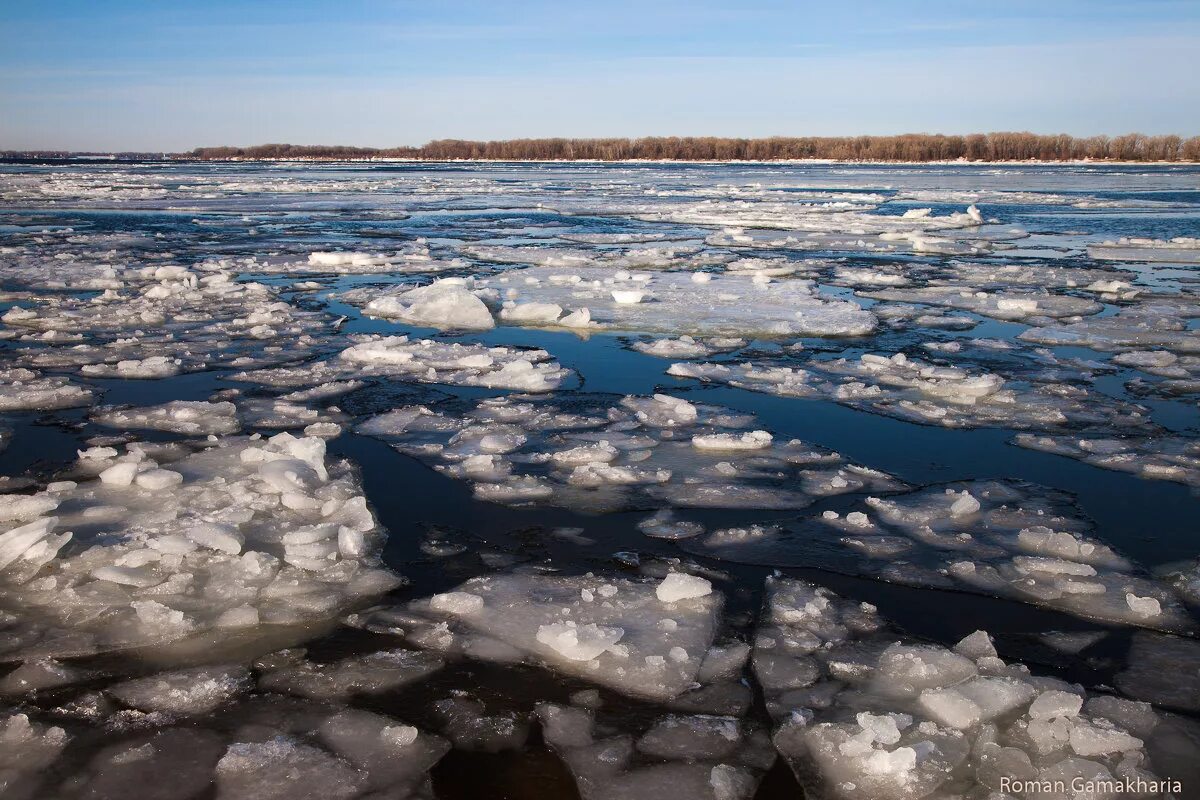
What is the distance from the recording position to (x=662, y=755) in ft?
6.72

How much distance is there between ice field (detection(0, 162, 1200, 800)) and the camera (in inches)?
80.7

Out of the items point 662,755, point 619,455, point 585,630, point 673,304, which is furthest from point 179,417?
point 673,304

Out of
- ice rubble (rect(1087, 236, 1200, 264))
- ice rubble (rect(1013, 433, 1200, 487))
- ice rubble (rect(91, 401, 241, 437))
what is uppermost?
ice rubble (rect(1087, 236, 1200, 264))

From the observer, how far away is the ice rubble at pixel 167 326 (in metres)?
5.94

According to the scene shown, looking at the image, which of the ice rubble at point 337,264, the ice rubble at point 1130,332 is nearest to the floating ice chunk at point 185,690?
the ice rubble at point 1130,332

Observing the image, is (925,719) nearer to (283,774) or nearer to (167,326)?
(283,774)

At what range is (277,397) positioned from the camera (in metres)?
5.09

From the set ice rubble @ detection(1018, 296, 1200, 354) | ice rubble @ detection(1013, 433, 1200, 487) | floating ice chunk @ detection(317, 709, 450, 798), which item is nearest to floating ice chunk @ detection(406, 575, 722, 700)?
floating ice chunk @ detection(317, 709, 450, 798)

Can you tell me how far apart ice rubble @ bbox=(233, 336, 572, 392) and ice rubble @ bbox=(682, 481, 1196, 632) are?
2501 mm

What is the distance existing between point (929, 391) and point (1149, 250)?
10.4 metres

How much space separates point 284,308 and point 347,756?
6.70 meters

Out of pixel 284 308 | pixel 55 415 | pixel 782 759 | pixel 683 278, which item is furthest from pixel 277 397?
pixel 683 278

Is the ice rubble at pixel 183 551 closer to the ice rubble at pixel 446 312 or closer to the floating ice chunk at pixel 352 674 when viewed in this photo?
the floating ice chunk at pixel 352 674

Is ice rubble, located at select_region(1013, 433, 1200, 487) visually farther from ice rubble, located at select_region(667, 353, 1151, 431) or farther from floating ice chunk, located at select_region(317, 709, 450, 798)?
floating ice chunk, located at select_region(317, 709, 450, 798)
